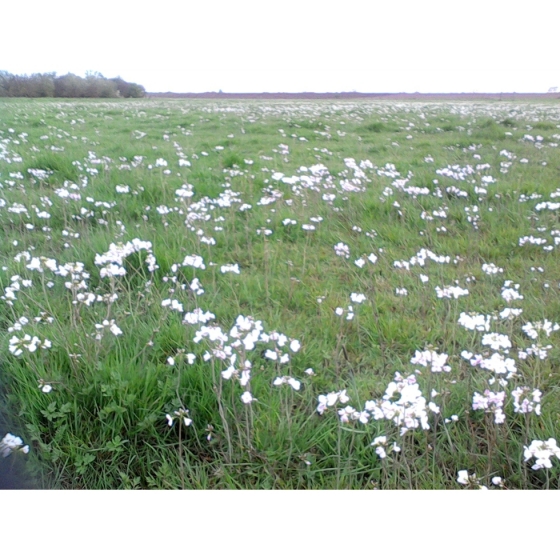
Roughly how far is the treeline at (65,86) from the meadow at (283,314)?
141mm

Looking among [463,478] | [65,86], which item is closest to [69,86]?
[65,86]

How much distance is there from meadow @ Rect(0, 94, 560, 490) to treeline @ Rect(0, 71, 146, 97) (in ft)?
0.46

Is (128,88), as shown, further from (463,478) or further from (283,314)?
(463,478)

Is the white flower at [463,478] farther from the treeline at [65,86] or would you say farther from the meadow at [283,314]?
the treeline at [65,86]

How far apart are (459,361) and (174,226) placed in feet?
6.13

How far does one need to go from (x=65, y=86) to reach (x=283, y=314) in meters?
1.50

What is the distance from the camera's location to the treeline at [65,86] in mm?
1934

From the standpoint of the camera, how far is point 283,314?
2268 millimetres

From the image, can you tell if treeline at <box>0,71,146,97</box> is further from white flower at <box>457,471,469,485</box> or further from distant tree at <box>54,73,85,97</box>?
white flower at <box>457,471,469,485</box>

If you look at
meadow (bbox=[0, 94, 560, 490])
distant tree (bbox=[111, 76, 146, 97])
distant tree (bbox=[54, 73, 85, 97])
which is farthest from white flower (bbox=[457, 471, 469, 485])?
distant tree (bbox=[54, 73, 85, 97])

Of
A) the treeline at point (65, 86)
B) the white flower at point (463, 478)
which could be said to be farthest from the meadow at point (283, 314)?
the treeline at point (65, 86)

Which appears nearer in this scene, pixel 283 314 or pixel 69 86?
pixel 69 86

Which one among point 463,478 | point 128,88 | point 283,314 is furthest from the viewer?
point 283,314

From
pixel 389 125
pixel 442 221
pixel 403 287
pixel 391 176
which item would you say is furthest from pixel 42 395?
pixel 389 125
